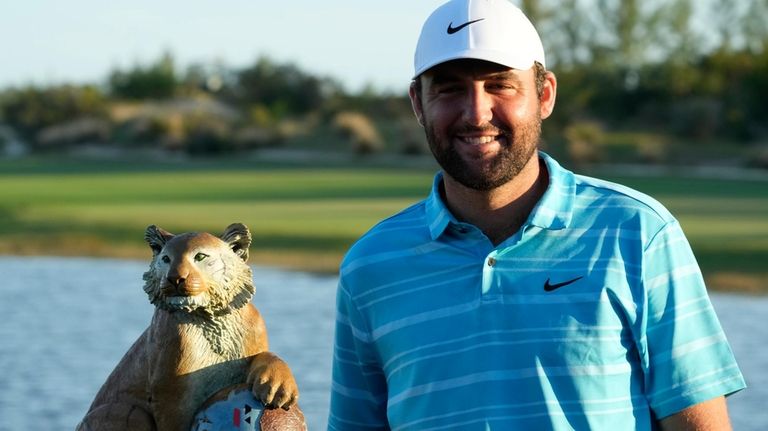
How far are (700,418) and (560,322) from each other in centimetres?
40

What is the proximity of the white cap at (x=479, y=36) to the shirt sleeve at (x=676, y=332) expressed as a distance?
54cm

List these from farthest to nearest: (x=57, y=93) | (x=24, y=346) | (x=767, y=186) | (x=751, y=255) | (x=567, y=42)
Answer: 1. (x=567, y=42)
2. (x=57, y=93)
3. (x=767, y=186)
4. (x=751, y=255)
5. (x=24, y=346)

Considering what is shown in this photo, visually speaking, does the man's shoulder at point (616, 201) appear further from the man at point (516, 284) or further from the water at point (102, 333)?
the water at point (102, 333)

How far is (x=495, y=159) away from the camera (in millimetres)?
3320

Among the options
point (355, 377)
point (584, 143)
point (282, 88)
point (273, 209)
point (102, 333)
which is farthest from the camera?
point (282, 88)

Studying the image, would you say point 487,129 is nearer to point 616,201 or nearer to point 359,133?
point 616,201

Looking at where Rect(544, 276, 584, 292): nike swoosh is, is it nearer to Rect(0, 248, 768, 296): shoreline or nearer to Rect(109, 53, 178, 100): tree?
Rect(0, 248, 768, 296): shoreline

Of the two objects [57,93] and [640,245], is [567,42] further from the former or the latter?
[640,245]

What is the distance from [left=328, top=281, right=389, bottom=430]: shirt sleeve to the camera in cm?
354

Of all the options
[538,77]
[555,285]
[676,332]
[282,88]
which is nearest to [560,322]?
[555,285]

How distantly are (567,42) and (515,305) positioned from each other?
230 feet

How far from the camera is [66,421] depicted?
973cm

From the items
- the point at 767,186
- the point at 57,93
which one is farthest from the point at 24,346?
the point at 57,93

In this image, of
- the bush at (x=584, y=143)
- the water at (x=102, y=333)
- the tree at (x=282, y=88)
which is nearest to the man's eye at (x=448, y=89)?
the water at (x=102, y=333)
